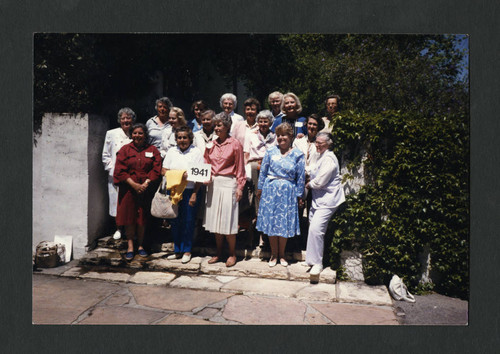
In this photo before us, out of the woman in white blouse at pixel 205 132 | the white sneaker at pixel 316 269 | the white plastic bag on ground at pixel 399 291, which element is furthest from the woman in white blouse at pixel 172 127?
the white plastic bag on ground at pixel 399 291

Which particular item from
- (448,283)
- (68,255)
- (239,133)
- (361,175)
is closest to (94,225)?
(68,255)

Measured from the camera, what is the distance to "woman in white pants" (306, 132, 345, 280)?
4695 mm

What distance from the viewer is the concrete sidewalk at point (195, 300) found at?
397 centimetres

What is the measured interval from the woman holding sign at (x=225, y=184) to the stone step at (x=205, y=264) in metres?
0.20

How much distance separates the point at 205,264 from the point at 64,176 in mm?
2145

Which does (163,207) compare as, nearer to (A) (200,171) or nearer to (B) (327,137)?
(A) (200,171)

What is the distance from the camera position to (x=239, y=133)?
5512 mm

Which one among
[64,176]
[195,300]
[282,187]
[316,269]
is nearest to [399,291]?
[316,269]

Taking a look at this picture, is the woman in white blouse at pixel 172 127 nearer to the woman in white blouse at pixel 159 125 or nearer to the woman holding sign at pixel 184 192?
the woman in white blouse at pixel 159 125

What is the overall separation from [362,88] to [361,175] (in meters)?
3.23

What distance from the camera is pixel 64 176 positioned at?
17.3 ft

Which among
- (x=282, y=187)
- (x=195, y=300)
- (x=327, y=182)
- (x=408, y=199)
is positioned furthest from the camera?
(x=282, y=187)

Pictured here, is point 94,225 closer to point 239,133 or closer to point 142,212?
point 142,212

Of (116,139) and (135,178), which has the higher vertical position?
(116,139)
